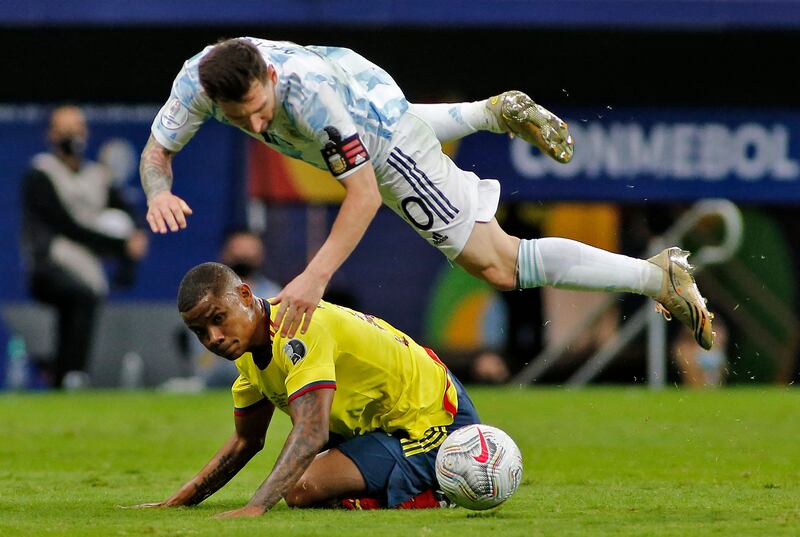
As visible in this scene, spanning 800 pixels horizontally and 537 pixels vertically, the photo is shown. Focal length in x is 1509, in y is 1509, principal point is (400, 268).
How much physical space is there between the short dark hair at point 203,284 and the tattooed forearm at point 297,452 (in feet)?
2.26

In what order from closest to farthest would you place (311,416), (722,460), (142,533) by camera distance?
(142,533) < (311,416) < (722,460)

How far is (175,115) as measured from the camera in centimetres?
821

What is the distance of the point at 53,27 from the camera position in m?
18.7

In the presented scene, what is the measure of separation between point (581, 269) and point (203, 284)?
243cm

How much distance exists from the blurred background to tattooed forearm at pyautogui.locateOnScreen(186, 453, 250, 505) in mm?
11213

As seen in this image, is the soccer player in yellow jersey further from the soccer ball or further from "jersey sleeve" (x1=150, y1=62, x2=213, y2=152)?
"jersey sleeve" (x1=150, y1=62, x2=213, y2=152)

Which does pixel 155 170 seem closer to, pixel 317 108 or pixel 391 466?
pixel 317 108

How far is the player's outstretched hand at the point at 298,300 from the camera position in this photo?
6.92 m

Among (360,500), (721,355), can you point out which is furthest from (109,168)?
(360,500)

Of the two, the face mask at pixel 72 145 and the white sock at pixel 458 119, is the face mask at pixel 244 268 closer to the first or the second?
the face mask at pixel 72 145

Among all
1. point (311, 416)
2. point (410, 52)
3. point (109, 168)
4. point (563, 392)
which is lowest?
point (563, 392)

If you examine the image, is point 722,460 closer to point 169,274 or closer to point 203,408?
point 203,408

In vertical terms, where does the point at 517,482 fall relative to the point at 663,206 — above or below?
below

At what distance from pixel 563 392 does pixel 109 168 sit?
260 inches
